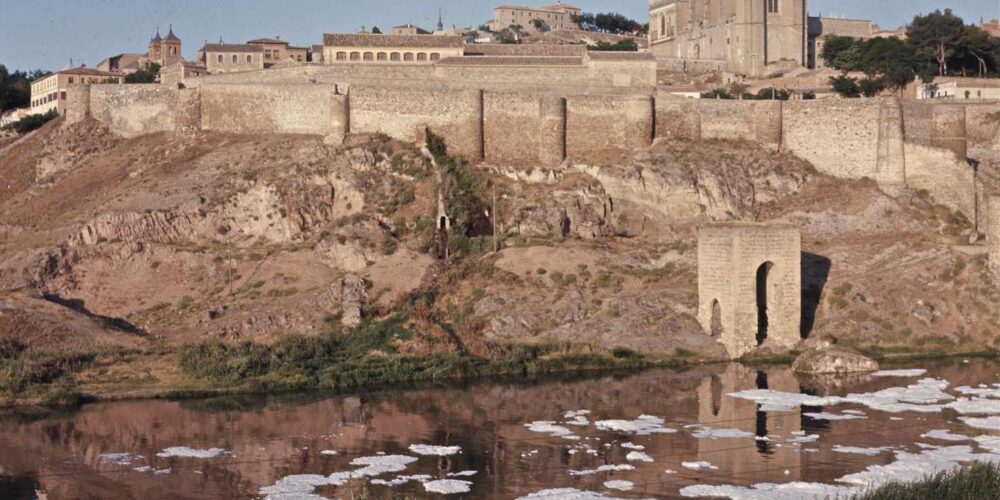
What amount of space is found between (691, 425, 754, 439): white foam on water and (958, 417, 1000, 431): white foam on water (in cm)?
368

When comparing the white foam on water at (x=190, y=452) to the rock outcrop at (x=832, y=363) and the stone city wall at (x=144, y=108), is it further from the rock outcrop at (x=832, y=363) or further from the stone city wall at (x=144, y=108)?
the stone city wall at (x=144, y=108)

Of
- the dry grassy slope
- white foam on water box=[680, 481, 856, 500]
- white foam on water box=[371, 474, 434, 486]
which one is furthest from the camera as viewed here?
the dry grassy slope

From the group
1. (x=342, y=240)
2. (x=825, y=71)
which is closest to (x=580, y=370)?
(x=342, y=240)

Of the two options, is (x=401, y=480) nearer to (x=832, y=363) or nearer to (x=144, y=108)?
(x=832, y=363)

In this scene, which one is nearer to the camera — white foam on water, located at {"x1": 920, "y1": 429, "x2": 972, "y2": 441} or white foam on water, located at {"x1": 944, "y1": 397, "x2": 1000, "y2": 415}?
white foam on water, located at {"x1": 920, "y1": 429, "x2": 972, "y2": 441}

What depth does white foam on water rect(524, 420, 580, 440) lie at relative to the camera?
89.8 ft

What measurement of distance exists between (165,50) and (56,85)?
6652 mm

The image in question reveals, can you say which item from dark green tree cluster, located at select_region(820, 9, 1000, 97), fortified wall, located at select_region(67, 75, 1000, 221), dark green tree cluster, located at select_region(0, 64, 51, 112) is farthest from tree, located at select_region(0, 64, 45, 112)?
dark green tree cluster, located at select_region(820, 9, 1000, 97)

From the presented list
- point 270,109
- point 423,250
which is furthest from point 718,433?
point 270,109

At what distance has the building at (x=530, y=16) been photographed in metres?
88.2

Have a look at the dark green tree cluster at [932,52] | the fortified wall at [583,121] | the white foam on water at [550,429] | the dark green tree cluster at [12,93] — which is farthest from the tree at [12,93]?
the white foam on water at [550,429]

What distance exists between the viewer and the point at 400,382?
32688mm

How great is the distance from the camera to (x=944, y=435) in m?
26.8

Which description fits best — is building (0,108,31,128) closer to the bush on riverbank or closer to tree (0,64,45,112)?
tree (0,64,45,112)
